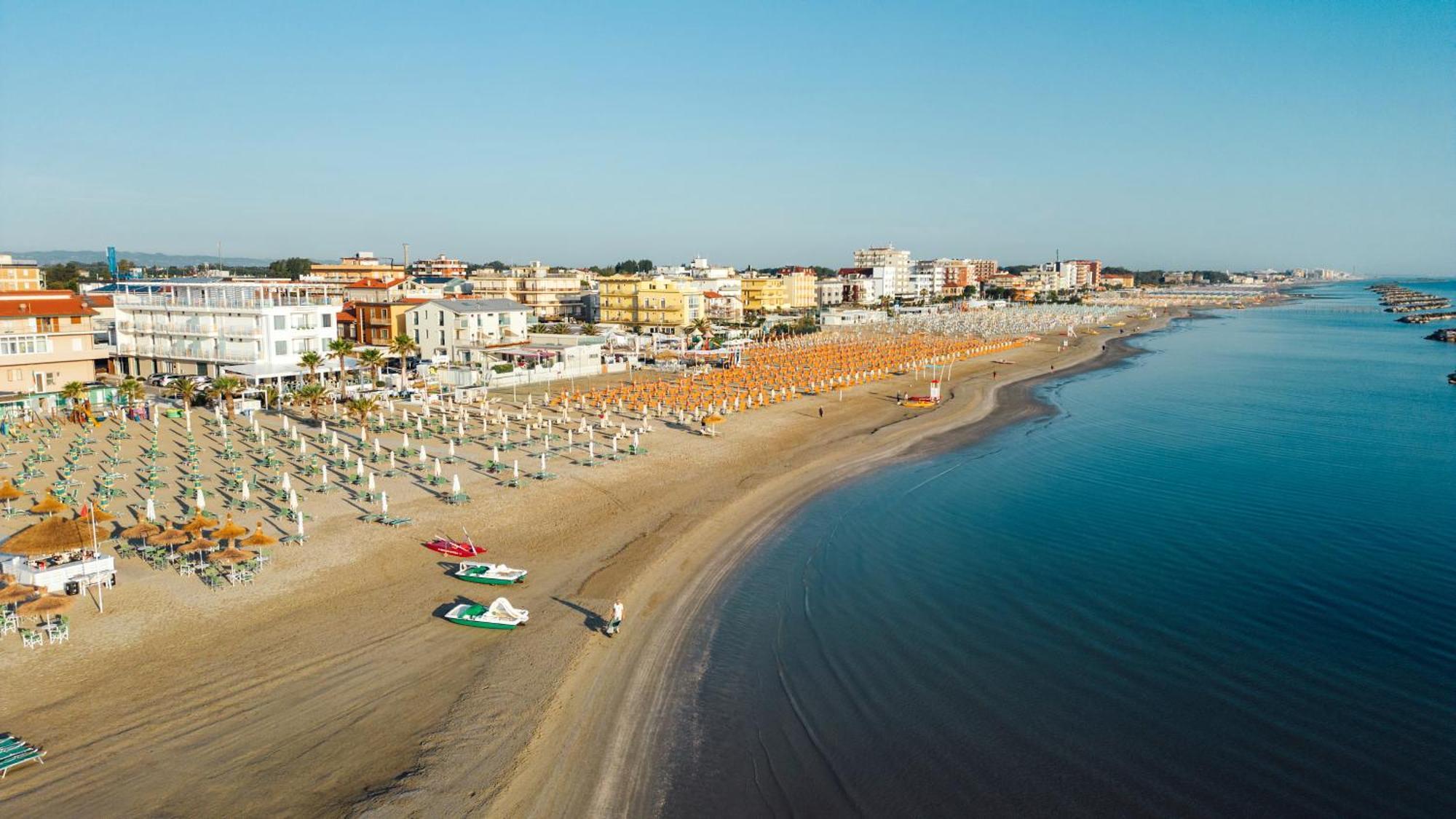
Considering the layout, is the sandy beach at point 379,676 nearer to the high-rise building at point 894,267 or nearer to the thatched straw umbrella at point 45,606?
the thatched straw umbrella at point 45,606

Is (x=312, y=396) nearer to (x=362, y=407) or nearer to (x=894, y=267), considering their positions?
(x=362, y=407)

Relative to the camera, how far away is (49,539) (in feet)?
60.1

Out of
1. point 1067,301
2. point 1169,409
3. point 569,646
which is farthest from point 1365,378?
point 1067,301

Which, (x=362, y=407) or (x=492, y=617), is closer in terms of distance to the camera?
(x=492, y=617)

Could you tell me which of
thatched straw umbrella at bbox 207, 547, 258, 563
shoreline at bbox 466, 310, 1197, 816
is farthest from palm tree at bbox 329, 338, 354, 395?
shoreline at bbox 466, 310, 1197, 816

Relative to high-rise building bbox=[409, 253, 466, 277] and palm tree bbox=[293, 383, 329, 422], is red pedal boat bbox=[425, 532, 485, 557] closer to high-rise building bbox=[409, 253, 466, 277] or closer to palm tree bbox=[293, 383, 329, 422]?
palm tree bbox=[293, 383, 329, 422]

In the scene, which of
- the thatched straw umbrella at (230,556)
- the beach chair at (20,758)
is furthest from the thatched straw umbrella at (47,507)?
the beach chair at (20,758)

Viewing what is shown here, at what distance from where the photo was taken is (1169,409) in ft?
176

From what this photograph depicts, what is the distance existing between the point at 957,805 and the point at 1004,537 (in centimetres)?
1493

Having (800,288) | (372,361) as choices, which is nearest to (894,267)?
(800,288)

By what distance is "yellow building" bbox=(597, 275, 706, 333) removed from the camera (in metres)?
85.4

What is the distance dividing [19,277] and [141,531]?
77.2 m

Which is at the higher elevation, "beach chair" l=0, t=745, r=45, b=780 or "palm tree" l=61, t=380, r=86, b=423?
"palm tree" l=61, t=380, r=86, b=423

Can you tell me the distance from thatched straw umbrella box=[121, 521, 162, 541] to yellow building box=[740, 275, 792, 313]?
320 feet
